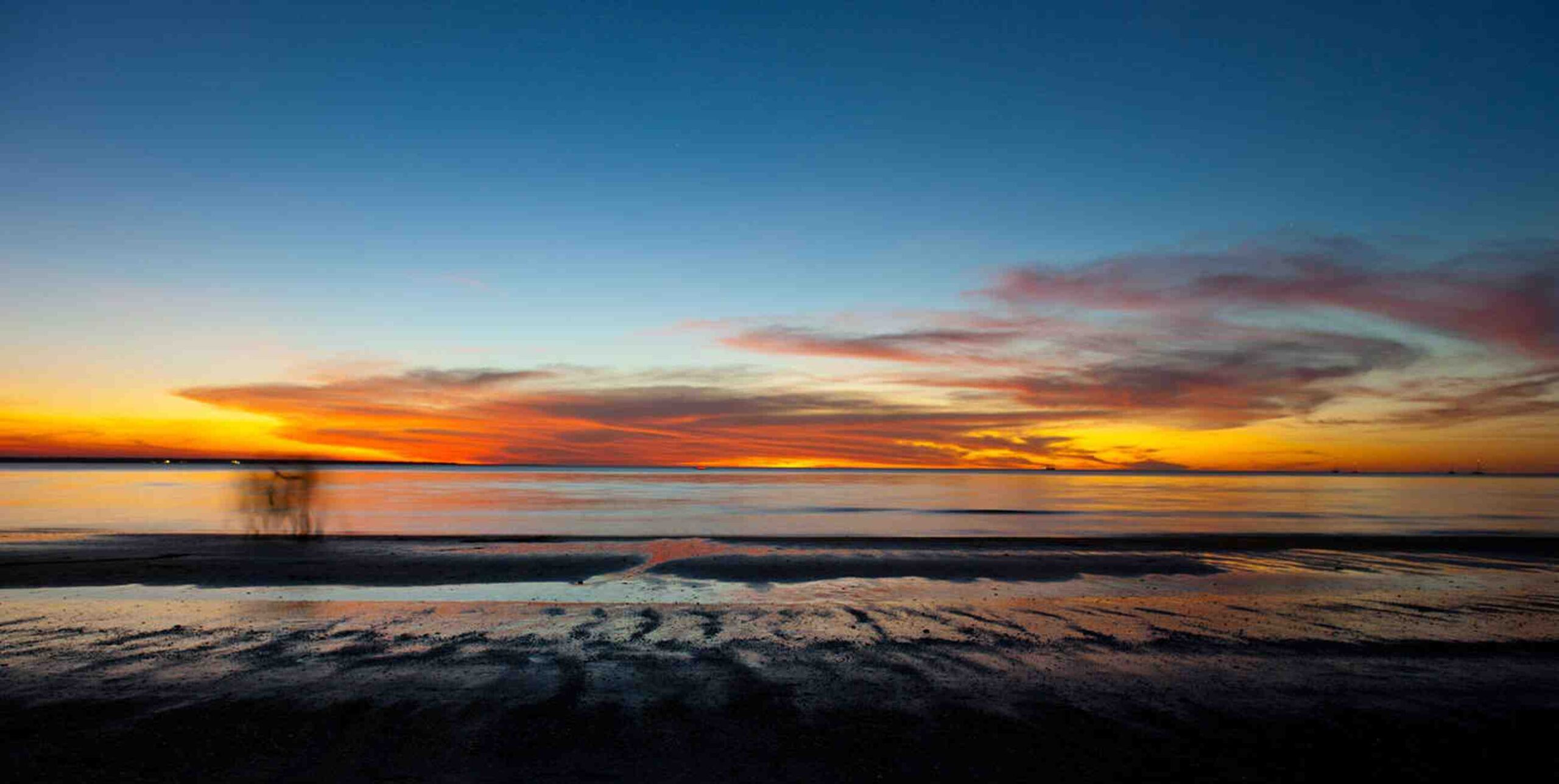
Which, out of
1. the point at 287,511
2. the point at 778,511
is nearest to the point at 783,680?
the point at 287,511

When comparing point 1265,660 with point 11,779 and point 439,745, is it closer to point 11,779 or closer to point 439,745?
point 439,745

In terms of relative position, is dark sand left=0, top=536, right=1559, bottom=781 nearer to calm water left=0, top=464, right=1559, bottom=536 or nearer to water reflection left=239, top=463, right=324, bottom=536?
water reflection left=239, top=463, right=324, bottom=536

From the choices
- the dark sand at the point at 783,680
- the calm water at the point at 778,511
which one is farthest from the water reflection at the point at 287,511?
the dark sand at the point at 783,680

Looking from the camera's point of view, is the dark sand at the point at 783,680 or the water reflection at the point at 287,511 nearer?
the dark sand at the point at 783,680

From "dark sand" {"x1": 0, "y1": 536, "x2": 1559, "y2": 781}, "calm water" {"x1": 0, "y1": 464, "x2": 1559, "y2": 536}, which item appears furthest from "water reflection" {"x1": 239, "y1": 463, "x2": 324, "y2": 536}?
"dark sand" {"x1": 0, "y1": 536, "x2": 1559, "y2": 781}

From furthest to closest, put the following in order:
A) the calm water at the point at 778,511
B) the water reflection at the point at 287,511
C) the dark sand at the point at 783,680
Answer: the calm water at the point at 778,511
the water reflection at the point at 287,511
the dark sand at the point at 783,680

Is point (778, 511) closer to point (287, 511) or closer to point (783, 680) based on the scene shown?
point (287, 511)

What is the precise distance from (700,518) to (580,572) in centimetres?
2667

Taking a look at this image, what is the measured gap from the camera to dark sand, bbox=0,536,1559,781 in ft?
27.8

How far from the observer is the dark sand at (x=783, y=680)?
8469 mm

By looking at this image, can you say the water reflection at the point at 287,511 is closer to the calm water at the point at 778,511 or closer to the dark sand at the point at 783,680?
the calm water at the point at 778,511

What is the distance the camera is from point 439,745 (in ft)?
28.8

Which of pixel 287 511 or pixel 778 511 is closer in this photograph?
pixel 287 511

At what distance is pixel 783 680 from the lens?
1148 centimetres
